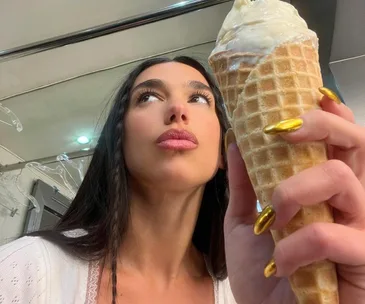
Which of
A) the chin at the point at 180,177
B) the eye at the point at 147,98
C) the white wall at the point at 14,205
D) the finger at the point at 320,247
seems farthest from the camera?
the white wall at the point at 14,205

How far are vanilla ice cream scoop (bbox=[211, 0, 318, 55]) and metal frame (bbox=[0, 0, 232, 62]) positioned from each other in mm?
488

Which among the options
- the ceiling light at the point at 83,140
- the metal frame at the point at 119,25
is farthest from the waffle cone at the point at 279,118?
the ceiling light at the point at 83,140

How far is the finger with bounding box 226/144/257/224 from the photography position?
1.43ft

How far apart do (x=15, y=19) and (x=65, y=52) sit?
21cm

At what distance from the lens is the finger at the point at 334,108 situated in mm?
381

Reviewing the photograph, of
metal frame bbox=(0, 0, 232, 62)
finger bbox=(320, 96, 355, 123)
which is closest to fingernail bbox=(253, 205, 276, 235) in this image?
finger bbox=(320, 96, 355, 123)

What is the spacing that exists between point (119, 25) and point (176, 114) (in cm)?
35

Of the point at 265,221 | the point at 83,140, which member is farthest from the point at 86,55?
the point at 265,221

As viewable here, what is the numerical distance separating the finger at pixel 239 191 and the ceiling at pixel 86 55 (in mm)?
610

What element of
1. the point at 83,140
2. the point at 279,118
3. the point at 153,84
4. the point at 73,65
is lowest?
the point at 279,118

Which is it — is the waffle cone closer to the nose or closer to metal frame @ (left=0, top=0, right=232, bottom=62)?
the nose

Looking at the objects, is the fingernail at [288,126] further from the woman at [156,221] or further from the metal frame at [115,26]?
the metal frame at [115,26]

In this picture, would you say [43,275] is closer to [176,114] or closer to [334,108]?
[176,114]

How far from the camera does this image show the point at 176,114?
769 mm
